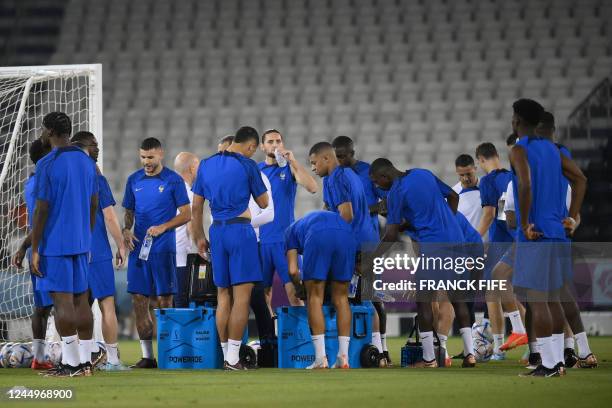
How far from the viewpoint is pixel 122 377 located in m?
8.02

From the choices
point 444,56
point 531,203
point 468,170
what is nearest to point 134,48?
point 444,56

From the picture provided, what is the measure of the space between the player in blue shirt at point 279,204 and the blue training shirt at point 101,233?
142 cm

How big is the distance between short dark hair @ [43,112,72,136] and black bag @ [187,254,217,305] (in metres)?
2.03

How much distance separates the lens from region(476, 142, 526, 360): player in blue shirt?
1024cm

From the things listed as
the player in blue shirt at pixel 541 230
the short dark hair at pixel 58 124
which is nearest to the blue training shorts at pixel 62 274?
the short dark hair at pixel 58 124

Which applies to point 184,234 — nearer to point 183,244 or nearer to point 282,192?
point 183,244

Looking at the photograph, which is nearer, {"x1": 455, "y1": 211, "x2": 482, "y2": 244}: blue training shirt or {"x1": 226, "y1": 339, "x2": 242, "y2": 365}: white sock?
{"x1": 226, "y1": 339, "x2": 242, "y2": 365}: white sock

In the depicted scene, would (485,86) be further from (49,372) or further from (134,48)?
(49,372)

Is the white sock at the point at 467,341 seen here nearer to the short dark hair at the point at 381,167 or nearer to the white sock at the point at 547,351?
the short dark hair at the point at 381,167

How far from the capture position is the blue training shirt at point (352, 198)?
9.12 meters

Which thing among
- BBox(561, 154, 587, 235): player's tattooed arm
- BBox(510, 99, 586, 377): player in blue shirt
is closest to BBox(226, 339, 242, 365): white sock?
BBox(510, 99, 586, 377): player in blue shirt

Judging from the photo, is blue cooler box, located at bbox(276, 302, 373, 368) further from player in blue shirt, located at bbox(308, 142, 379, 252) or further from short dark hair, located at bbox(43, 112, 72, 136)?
short dark hair, located at bbox(43, 112, 72, 136)

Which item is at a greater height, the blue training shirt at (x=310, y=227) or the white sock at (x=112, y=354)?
the blue training shirt at (x=310, y=227)

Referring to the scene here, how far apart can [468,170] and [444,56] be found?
11938 millimetres
